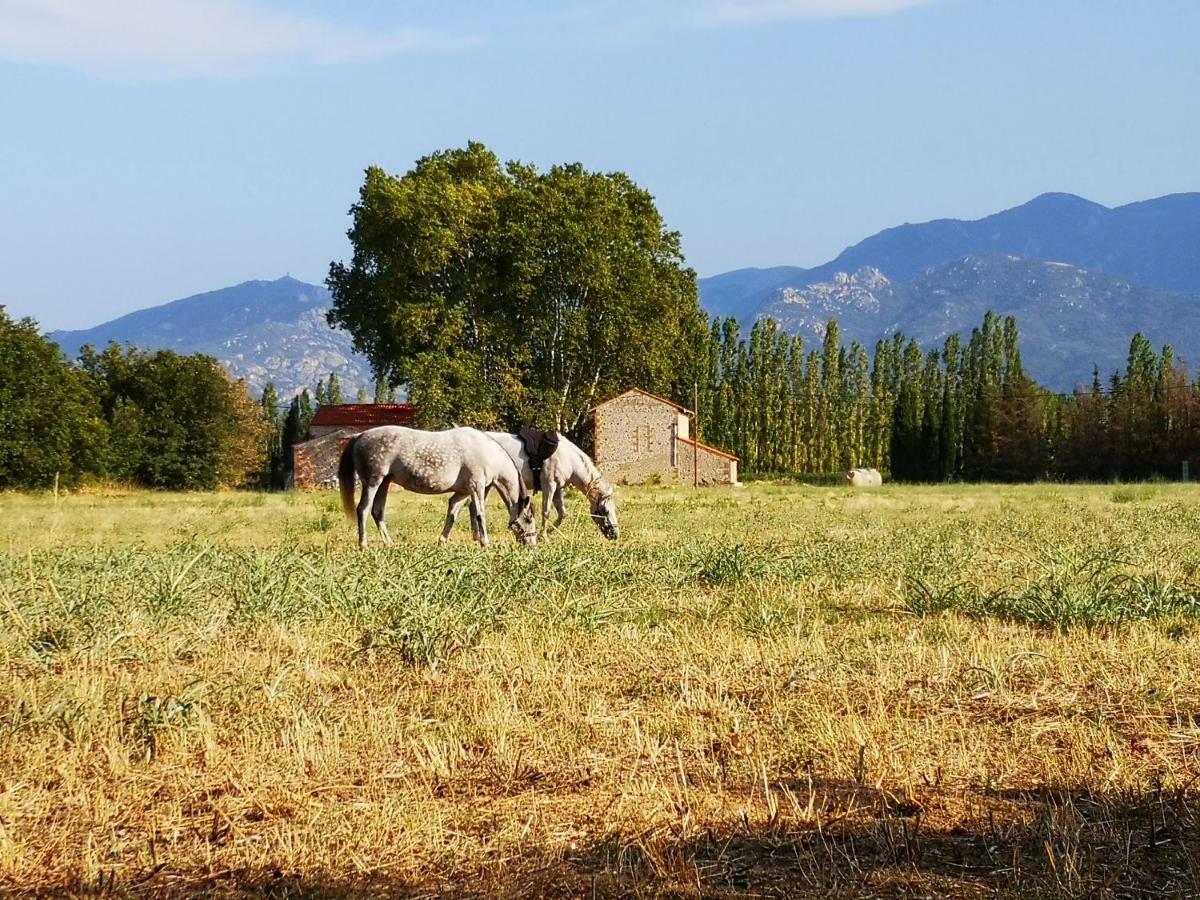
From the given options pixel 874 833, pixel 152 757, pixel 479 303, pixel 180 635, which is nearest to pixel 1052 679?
pixel 874 833

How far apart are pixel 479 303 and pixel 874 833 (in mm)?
48162

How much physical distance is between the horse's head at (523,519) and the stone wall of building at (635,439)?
1717 inches

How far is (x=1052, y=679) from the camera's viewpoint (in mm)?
6688

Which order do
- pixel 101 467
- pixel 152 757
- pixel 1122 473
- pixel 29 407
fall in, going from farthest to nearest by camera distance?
pixel 1122 473
pixel 101 467
pixel 29 407
pixel 152 757

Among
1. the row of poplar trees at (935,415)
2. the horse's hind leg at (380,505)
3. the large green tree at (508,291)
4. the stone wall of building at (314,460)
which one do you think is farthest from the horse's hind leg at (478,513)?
the row of poplar trees at (935,415)

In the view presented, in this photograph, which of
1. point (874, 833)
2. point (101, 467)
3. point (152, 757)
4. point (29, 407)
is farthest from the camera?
point (101, 467)

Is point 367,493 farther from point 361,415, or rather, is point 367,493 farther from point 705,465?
point 361,415

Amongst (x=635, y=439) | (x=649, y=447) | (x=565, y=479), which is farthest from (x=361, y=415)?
(x=565, y=479)

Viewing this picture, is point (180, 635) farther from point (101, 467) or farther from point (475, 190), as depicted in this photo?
point (101, 467)

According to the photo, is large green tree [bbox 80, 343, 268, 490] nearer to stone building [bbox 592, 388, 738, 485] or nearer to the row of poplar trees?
stone building [bbox 592, 388, 738, 485]

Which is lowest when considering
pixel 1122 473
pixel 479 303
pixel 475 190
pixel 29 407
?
pixel 1122 473

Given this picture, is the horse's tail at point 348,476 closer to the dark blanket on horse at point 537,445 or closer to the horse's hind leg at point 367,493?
the horse's hind leg at point 367,493

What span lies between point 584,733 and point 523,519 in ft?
40.7

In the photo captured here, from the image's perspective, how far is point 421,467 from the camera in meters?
17.2
